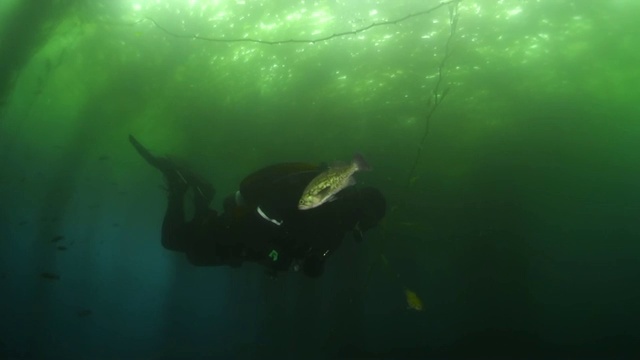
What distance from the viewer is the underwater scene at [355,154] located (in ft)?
32.2

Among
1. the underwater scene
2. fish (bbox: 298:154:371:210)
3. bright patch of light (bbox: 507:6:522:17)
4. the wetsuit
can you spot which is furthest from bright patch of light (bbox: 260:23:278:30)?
fish (bbox: 298:154:371:210)

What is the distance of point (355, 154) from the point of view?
3154mm

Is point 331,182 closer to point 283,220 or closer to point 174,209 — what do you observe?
point 283,220

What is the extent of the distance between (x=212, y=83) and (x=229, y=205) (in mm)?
10792

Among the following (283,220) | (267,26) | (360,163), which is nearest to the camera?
(360,163)

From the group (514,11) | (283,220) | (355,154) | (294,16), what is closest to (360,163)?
(355,154)

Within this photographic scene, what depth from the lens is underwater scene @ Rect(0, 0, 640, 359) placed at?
9805 mm

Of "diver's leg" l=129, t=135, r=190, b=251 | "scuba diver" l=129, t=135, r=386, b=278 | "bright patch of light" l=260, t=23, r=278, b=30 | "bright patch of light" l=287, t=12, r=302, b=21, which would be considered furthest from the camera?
"bright patch of light" l=260, t=23, r=278, b=30

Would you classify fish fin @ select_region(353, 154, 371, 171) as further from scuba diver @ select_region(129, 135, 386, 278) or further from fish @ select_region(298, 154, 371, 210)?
scuba diver @ select_region(129, 135, 386, 278)

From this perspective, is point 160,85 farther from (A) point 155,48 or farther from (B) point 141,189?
(B) point 141,189

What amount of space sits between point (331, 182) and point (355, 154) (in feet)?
0.96

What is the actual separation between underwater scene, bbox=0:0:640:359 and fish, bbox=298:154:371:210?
18 millimetres

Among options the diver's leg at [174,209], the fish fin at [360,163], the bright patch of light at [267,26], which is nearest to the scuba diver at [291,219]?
the fish fin at [360,163]

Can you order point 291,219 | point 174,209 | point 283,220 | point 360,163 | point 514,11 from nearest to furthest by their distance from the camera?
1. point 360,163
2. point 291,219
3. point 283,220
4. point 174,209
5. point 514,11
